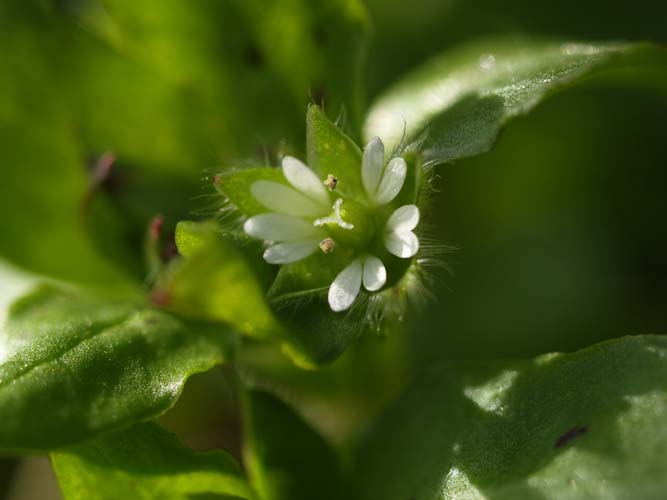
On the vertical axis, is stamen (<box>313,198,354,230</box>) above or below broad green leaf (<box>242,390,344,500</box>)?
above

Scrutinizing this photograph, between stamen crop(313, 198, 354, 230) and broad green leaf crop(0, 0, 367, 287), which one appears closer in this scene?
stamen crop(313, 198, 354, 230)

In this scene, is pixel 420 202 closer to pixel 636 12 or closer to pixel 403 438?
pixel 403 438

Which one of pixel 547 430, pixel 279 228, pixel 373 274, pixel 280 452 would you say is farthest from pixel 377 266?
pixel 280 452

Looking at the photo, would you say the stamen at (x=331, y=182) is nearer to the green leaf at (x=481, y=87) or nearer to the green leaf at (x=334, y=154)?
the green leaf at (x=334, y=154)

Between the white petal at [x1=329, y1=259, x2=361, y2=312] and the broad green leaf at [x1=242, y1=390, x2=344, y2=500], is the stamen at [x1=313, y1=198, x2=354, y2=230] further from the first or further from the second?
the broad green leaf at [x1=242, y1=390, x2=344, y2=500]

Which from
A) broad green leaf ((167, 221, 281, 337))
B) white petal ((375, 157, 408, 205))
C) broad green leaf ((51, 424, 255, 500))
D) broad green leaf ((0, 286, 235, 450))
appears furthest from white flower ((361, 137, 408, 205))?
broad green leaf ((51, 424, 255, 500))

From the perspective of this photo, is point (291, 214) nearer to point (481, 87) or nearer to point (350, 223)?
point (350, 223)

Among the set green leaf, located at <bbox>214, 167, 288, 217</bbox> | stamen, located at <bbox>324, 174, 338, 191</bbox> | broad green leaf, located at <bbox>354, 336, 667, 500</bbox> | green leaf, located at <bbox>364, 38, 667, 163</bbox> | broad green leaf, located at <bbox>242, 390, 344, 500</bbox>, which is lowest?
broad green leaf, located at <bbox>242, 390, 344, 500</bbox>

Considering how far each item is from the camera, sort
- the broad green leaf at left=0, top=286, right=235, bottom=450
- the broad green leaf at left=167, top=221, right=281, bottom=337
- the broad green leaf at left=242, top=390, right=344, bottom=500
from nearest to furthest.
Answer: the broad green leaf at left=167, top=221, right=281, bottom=337 → the broad green leaf at left=0, top=286, right=235, bottom=450 → the broad green leaf at left=242, top=390, right=344, bottom=500
